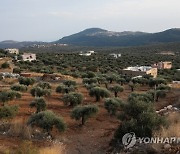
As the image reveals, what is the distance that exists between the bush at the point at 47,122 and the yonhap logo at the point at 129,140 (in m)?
3.74

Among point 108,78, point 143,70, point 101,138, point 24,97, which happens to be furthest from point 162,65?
point 101,138

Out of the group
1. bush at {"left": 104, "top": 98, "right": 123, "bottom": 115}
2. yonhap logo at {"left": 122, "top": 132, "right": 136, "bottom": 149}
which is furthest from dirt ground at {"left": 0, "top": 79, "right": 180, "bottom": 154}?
yonhap logo at {"left": 122, "top": 132, "right": 136, "bottom": 149}

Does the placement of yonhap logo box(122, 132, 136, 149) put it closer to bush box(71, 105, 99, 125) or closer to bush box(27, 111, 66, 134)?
bush box(27, 111, 66, 134)

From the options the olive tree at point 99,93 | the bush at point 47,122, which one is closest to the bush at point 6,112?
the bush at point 47,122

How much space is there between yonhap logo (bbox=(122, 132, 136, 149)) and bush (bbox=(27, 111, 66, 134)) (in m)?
3.74

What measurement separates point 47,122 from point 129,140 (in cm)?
436

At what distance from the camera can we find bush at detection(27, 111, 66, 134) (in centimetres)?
Answer: 1494

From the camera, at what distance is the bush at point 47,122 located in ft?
49.0

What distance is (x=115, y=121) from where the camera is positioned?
1900 cm

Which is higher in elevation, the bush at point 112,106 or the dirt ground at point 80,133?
the bush at point 112,106

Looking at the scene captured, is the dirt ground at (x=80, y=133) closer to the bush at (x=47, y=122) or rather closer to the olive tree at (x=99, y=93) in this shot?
the bush at (x=47, y=122)

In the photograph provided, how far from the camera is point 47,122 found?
14.9m

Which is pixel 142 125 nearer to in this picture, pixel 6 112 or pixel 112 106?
pixel 112 106

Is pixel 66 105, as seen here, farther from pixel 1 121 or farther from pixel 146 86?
pixel 146 86
